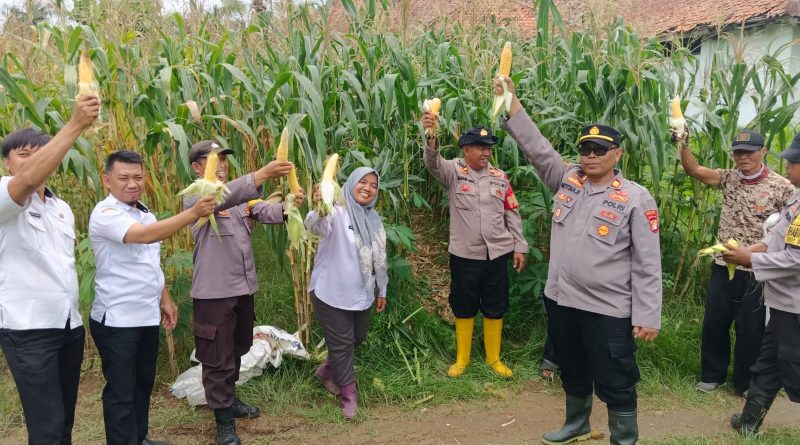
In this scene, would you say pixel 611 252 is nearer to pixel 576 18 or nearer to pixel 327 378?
pixel 327 378

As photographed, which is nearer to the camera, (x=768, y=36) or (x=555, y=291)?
(x=555, y=291)

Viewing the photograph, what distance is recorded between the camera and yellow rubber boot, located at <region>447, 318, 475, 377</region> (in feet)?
13.8

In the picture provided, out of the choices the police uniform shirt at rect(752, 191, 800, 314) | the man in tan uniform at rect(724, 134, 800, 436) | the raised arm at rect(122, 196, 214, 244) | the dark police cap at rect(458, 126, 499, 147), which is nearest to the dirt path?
the man in tan uniform at rect(724, 134, 800, 436)

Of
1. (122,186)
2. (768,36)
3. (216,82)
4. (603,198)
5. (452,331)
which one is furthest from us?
(768,36)

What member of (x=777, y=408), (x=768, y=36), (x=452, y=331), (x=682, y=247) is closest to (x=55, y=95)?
(x=452, y=331)

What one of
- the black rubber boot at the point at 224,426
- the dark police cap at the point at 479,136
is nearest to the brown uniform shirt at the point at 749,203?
the dark police cap at the point at 479,136

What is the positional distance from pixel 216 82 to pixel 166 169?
27.4 inches

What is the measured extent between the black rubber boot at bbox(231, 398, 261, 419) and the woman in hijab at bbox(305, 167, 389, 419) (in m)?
0.59

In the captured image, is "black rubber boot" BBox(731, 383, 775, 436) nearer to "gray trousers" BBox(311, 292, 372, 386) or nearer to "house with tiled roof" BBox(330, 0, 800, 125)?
"house with tiled roof" BBox(330, 0, 800, 125)

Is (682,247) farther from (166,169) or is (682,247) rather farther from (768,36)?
(768,36)

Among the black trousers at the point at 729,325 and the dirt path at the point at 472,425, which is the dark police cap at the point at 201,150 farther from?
the black trousers at the point at 729,325

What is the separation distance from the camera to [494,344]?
4.27 m

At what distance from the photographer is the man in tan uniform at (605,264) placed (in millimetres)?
2865

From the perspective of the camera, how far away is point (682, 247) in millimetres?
4691
